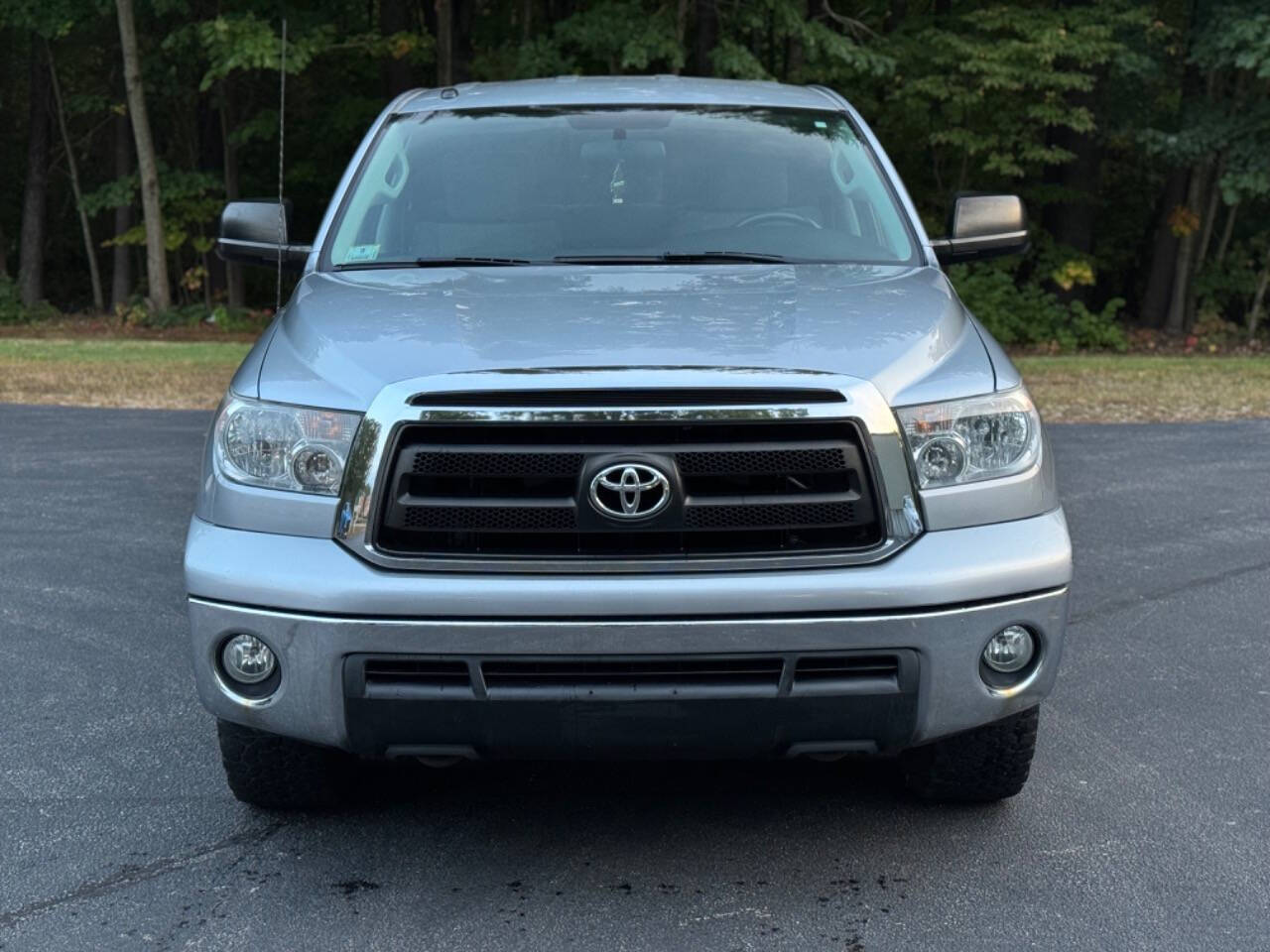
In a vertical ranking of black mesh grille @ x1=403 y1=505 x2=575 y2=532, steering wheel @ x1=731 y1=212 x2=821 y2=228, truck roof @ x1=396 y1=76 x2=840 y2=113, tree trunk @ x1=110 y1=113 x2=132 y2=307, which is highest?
truck roof @ x1=396 y1=76 x2=840 y2=113

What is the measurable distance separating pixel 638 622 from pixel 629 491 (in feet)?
0.92

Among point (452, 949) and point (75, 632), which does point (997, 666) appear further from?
point (75, 632)

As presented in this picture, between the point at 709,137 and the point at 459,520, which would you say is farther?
the point at 709,137

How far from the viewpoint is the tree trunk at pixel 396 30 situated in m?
26.8

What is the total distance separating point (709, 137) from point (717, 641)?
2380mm

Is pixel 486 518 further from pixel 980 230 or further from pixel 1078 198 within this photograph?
pixel 1078 198

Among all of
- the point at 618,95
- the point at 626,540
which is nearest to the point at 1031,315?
the point at 618,95

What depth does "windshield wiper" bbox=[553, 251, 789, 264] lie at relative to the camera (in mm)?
4633

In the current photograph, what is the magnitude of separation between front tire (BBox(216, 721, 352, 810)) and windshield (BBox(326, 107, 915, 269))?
1.49 meters

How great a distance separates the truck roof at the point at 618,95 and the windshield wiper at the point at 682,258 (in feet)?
3.13

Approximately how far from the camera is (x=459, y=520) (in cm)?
346

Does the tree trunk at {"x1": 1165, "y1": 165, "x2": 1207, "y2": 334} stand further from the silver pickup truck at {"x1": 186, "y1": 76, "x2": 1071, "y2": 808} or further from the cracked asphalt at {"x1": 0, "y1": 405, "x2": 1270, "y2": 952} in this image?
the silver pickup truck at {"x1": 186, "y1": 76, "x2": 1071, "y2": 808}

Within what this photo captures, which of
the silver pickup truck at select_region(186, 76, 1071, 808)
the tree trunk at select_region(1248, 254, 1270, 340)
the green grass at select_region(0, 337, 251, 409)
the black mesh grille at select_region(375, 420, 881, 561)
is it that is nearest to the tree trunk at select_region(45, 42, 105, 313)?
the green grass at select_region(0, 337, 251, 409)

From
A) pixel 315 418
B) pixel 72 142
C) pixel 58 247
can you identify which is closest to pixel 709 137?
pixel 315 418
